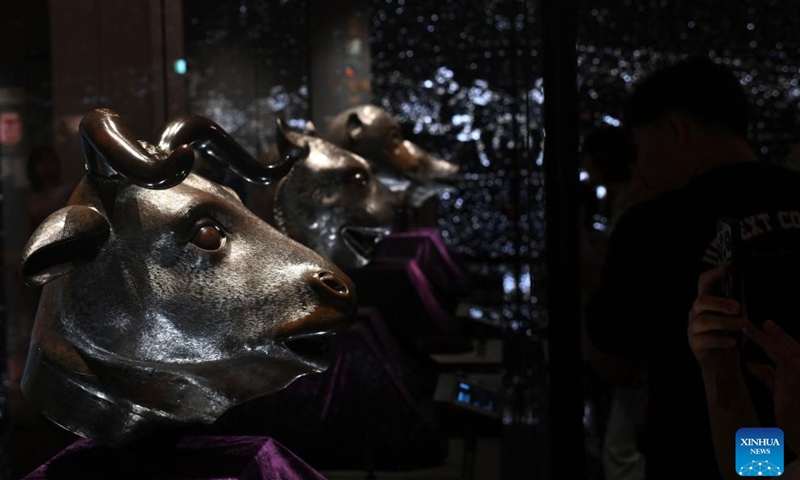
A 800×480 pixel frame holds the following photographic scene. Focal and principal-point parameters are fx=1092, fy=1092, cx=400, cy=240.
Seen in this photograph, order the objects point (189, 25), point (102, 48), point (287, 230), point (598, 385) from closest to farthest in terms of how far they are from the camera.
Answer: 1. point (102, 48)
2. point (189, 25)
3. point (287, 230)
4. point (598, 385)

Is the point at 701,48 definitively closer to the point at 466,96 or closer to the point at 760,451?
the point at 760,451

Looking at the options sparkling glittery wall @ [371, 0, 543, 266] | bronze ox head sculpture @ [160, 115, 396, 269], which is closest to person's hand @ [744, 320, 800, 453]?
bronze ox head sculpture @ [160, 115, 396, 269]

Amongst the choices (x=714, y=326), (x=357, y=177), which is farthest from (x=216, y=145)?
(x=357, y=177)

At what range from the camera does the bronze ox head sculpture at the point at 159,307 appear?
811 mm

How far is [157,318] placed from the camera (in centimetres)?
82

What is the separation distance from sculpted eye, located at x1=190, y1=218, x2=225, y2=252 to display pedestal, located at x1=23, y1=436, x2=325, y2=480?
0.55 ft

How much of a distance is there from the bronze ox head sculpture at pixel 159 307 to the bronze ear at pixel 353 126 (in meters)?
1.07

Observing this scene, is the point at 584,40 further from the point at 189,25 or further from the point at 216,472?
the point at 216,472

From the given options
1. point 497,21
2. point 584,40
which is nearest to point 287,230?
point 584,40

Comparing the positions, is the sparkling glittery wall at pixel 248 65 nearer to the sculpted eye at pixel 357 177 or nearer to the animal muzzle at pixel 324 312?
the sculpted eye at pixel 357 177

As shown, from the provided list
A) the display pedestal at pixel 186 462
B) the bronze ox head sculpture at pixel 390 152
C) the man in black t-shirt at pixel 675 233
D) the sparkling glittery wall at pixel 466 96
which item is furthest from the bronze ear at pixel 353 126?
the display pedestal at pixel 186 462

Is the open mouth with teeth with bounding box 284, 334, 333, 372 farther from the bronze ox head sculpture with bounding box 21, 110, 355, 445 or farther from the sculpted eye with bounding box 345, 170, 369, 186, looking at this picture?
the sculpted eye with bounding box 345, 170, 369, 186

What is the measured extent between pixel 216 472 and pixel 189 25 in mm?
656

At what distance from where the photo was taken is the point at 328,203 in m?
1.55
